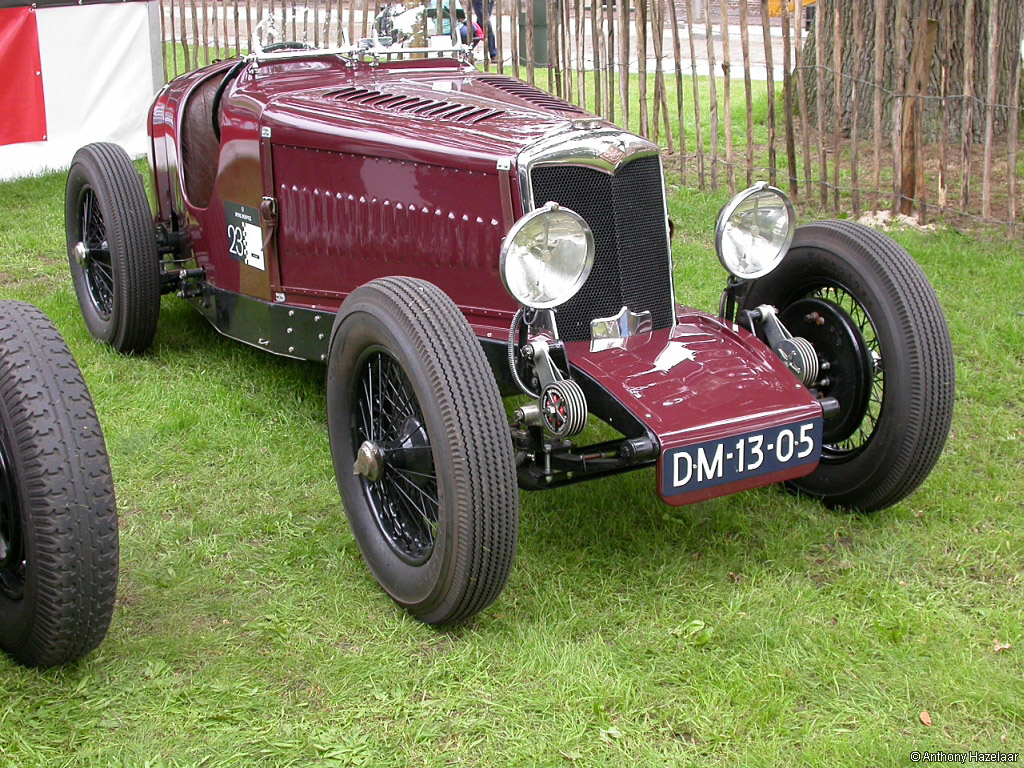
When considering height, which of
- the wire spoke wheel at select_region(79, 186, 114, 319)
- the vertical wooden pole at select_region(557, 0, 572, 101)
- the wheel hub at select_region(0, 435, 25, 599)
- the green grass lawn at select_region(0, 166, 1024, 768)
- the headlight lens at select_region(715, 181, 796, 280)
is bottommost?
the green grass lawn at select_region(0, 166, 1024, 768)

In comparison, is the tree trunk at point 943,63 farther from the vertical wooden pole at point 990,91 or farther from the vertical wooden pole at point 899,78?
the vertical wooden pole at point 990,91

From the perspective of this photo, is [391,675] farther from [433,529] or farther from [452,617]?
[433,529]

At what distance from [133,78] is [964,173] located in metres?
6.35

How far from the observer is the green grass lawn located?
274cm

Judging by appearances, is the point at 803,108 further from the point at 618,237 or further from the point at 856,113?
the point at 618,237

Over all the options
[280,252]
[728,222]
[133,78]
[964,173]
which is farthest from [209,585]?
[133,78]

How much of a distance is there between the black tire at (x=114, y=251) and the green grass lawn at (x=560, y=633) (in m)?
0.63

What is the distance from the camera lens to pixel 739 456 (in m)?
3.15

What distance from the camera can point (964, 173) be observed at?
641 centimetres

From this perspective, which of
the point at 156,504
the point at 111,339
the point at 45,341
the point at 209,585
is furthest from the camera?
the point at 111,339

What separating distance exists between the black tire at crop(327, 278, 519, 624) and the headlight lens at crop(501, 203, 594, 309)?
24cm

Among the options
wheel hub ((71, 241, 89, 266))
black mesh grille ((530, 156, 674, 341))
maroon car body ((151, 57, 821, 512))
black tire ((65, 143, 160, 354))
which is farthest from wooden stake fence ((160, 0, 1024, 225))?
black mesh grille ((530, 156, 674, 341))

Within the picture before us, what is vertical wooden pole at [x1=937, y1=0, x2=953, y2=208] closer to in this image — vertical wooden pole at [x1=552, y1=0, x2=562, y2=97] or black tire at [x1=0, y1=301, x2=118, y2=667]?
vertical wooden pole at [x1=552, y1=0, x2=562, y2=97]

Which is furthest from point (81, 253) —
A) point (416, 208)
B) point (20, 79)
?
point (20, 79)
